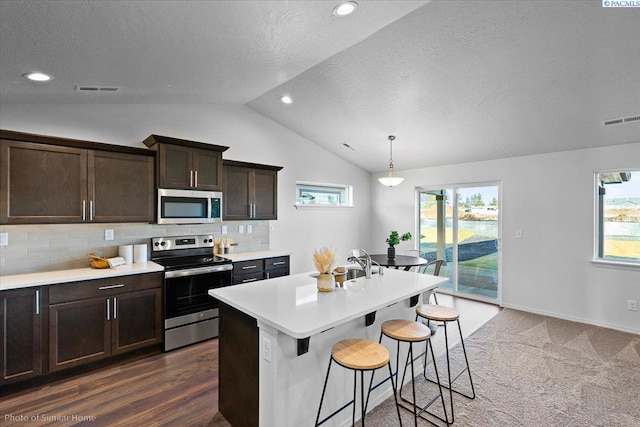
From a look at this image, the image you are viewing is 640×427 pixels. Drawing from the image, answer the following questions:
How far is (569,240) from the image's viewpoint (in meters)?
4.14

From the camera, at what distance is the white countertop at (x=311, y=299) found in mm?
1594

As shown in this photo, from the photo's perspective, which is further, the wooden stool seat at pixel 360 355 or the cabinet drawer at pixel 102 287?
the cabinet drawer at pixel 102 287

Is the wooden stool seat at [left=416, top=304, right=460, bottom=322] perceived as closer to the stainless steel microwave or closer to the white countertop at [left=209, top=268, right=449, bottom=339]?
the white countertop at [left=209, top=268, right=449, bottom=339]

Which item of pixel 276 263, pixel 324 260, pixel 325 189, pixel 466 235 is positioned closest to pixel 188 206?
pixel 276 263

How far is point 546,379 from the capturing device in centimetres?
268

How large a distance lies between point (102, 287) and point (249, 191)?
2055 millimetres

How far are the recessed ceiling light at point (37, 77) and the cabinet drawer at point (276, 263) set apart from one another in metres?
2.78

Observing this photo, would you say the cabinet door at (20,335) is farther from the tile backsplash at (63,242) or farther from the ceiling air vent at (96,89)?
the ceiling air vent at (96,89)

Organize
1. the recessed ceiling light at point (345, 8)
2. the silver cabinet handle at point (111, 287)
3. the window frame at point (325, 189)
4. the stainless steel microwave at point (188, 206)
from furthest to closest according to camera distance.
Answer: the window frame at point (325, 189) → the stainless steel microwave at point (188, 206) → the silver cabinet handle at point (111, 287) → the recessed ceiling light at point (345, 8)

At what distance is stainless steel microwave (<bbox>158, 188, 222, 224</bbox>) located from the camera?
11.1 feet

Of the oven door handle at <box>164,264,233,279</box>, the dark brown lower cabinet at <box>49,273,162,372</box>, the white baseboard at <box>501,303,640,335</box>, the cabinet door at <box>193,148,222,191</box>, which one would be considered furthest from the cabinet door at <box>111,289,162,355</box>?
the white baseboard at <box>501,303,640,335</box>

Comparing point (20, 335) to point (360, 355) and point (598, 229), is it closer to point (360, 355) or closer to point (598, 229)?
point (360, 355)

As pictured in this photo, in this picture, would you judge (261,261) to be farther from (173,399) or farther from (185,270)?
(173,399)

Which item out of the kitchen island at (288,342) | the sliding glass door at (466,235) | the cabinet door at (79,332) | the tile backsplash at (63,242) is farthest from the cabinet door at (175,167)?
the sliding glass door at (466,235)
